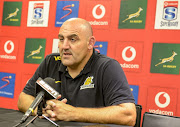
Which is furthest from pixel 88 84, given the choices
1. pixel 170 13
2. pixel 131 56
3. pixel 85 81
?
pixel 170 13

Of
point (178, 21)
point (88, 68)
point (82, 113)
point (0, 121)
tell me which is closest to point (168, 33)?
point (178, 21)

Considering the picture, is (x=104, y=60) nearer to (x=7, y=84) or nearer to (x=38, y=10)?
(x=38, y=10)

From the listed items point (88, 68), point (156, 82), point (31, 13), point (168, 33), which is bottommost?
point (156, 82)

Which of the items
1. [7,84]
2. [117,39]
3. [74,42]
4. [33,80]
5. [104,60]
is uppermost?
[117,39]

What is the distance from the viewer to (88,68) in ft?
5.31

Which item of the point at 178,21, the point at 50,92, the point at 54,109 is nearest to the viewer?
the point at 50,92

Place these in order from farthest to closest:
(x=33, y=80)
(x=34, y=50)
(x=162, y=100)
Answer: (x=34, y=50) → (x=162, y=100) → (x=33, y=80)

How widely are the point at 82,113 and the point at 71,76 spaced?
464 mm

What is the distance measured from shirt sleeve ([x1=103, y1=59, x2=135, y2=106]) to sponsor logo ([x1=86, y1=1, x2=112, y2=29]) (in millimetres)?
1152

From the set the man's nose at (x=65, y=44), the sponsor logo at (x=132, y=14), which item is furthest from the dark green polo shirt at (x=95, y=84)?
the sponsor logo at (x=132, y=14)

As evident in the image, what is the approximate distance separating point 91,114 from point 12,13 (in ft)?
7.81

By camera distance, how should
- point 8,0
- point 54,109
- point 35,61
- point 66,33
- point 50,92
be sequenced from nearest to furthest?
point 50,92 < point 54,109 < point 66,33 < point 35,61 < point 8,0

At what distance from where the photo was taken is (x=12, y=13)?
3.10 metres

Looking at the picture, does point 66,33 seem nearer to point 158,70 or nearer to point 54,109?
point 54,109
